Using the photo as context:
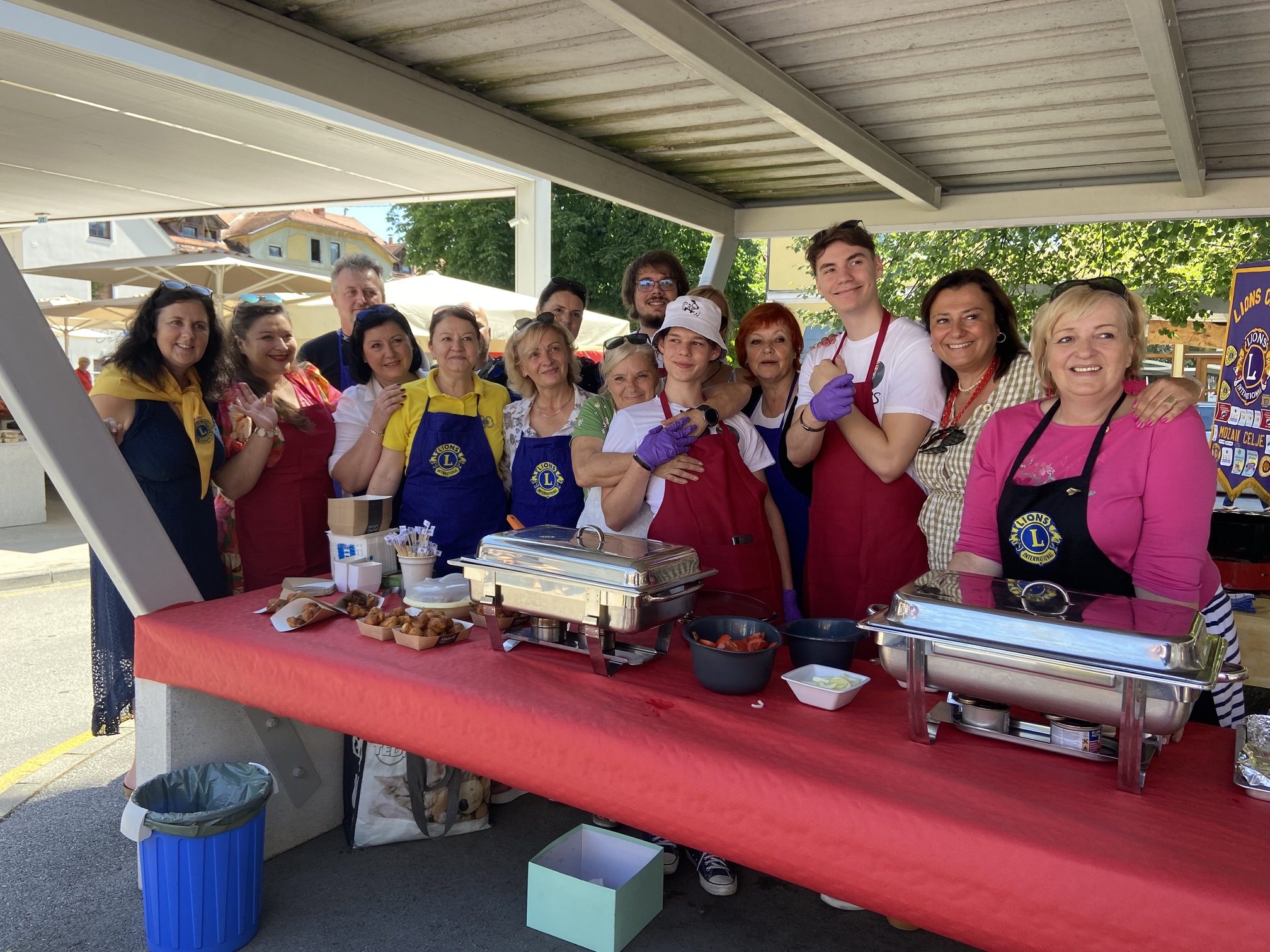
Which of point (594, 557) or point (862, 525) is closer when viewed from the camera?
point (594, 557)

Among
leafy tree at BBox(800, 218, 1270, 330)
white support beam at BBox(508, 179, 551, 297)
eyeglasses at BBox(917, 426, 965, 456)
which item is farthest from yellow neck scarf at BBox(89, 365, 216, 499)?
leafy tree at BBox(800, 218, 1270, 330)

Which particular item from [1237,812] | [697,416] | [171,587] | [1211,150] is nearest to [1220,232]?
[1211,150]

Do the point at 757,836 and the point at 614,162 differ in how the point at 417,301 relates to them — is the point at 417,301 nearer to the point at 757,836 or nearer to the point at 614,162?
the point at 614,162

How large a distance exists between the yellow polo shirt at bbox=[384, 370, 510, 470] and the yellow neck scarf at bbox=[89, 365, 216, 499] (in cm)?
62

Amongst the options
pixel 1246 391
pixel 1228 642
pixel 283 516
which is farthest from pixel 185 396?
pixel 1246 391

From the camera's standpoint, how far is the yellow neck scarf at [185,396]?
294cm

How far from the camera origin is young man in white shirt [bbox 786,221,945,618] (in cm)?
258

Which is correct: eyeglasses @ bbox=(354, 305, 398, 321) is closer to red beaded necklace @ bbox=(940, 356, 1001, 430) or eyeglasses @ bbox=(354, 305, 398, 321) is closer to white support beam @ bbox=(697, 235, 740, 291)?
red beaded necklace @ bbox=(940, 356, 1001, 430)

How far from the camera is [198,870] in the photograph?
2346 millimetres

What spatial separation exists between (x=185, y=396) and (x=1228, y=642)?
328 centimetres

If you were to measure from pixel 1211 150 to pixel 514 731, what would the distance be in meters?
4.32

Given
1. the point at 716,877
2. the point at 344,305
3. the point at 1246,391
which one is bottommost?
the point at 716,877

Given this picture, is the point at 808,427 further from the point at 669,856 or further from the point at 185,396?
the point at 185,396

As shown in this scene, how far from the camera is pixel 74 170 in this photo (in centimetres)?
792
